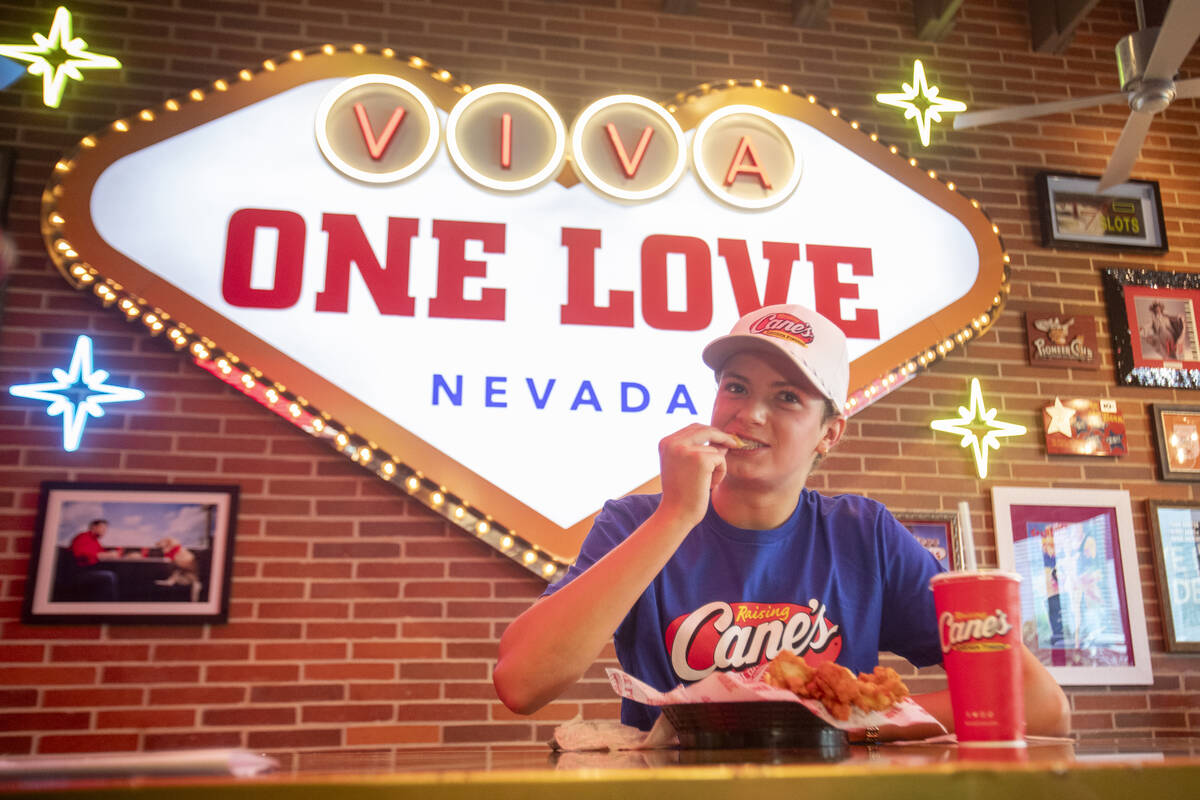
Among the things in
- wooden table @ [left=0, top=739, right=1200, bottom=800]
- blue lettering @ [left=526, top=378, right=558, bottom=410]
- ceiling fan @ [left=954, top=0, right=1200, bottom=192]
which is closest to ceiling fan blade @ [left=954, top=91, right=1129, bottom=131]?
ceiling fan @ [left=954, top=0, right=1200, bottom=192]

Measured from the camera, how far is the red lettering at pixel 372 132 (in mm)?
3035

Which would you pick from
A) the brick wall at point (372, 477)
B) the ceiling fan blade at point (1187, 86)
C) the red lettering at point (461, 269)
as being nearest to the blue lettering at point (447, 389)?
the red lettering at point (461, 269)

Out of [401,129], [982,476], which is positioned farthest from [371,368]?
[982,476]

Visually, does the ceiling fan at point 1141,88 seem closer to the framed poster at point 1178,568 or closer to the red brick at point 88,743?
the framed poster at point 1178,568

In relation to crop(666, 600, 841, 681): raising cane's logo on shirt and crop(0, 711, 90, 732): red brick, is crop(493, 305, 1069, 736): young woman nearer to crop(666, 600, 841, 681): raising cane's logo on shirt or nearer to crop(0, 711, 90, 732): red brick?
crop(666, 600, 841, 681): raising cane's logo on shirt

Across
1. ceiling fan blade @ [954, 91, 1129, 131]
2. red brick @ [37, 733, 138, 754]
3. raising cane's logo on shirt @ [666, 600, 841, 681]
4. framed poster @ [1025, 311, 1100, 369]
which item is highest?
ceiling fan blade @ [954, 91, 1129, 131]

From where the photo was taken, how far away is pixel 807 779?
1.62 ft

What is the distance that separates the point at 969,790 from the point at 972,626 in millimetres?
436

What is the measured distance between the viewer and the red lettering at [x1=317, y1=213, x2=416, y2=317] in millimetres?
2916

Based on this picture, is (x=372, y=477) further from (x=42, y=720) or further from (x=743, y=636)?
(x=743, y=636)

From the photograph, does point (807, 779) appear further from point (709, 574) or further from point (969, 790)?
point (709, 574)

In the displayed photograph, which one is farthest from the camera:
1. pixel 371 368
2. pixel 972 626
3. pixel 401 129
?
pixel 401 129

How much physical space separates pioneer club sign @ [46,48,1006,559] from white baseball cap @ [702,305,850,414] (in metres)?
1.39

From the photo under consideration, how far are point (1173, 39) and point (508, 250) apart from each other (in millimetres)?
2157
